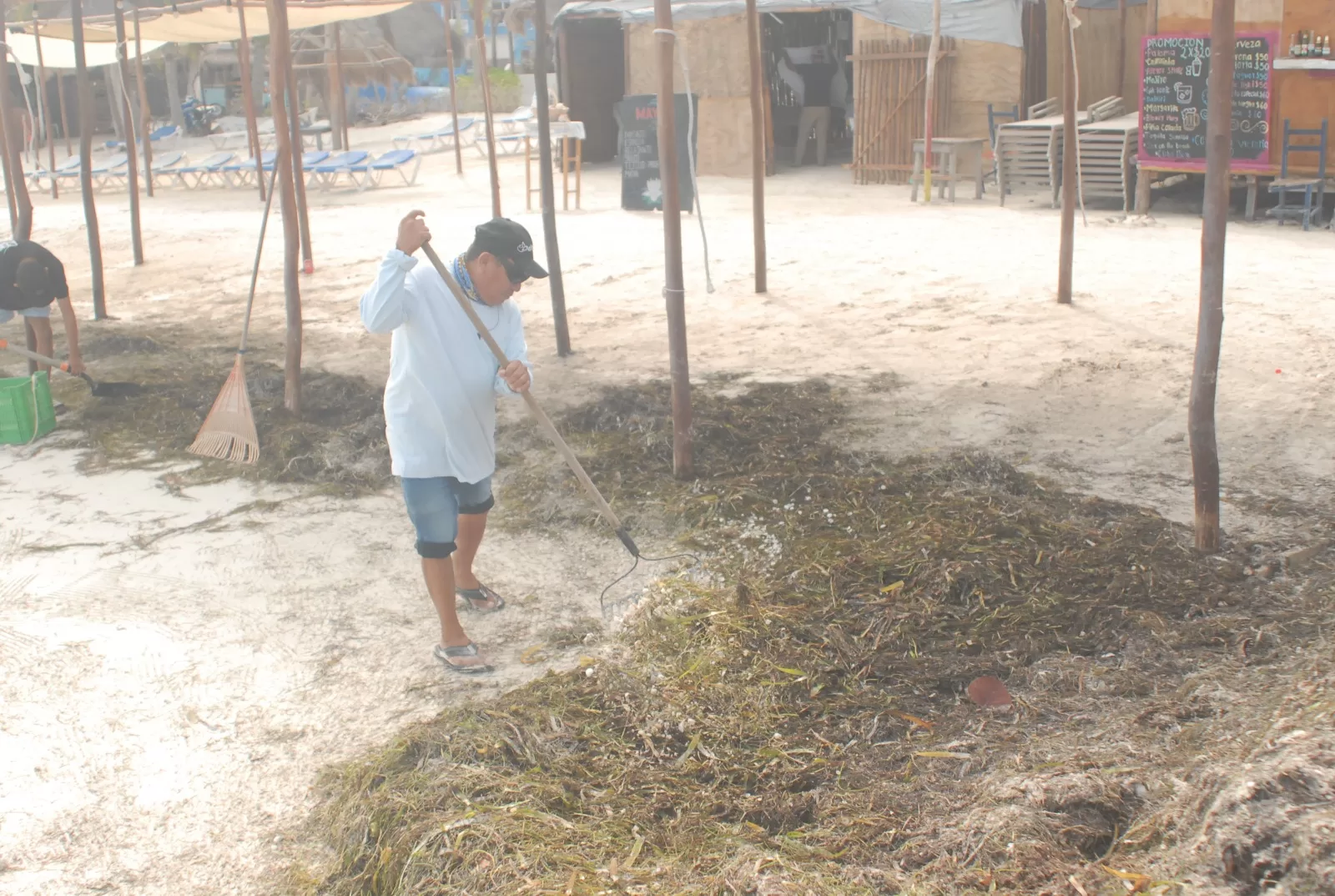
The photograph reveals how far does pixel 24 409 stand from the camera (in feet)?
22.9

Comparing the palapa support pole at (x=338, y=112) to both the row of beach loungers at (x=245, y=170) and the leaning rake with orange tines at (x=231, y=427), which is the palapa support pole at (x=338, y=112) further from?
the leaning rake with orange tines at (x=231, y=427)

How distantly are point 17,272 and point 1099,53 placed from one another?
1481 centimetres

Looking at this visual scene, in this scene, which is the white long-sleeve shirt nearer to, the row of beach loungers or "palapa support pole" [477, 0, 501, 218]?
"palapa support pole" [477, 0, 501, 218]

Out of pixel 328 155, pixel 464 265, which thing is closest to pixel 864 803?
pixel 464 265

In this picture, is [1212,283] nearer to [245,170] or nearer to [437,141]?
[245,170]

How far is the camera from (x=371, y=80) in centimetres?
2956

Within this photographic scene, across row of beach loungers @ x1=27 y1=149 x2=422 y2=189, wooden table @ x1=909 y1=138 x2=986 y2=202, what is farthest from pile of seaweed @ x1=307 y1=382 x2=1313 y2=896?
row of beach loungers @ x1=27 y1=149 x2=422 y2=189

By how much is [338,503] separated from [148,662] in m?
1.62

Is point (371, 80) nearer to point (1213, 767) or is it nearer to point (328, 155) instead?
point (328, 155)

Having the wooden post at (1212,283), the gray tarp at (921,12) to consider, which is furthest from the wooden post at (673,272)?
the gray tarp at (921,12)

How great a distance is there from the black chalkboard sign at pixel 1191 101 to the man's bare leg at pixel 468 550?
961 centimetres

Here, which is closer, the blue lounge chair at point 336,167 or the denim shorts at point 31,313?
the denim shorts at point 31,313

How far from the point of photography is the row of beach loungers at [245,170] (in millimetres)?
18891

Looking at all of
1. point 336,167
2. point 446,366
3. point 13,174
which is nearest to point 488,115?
point 13,174
